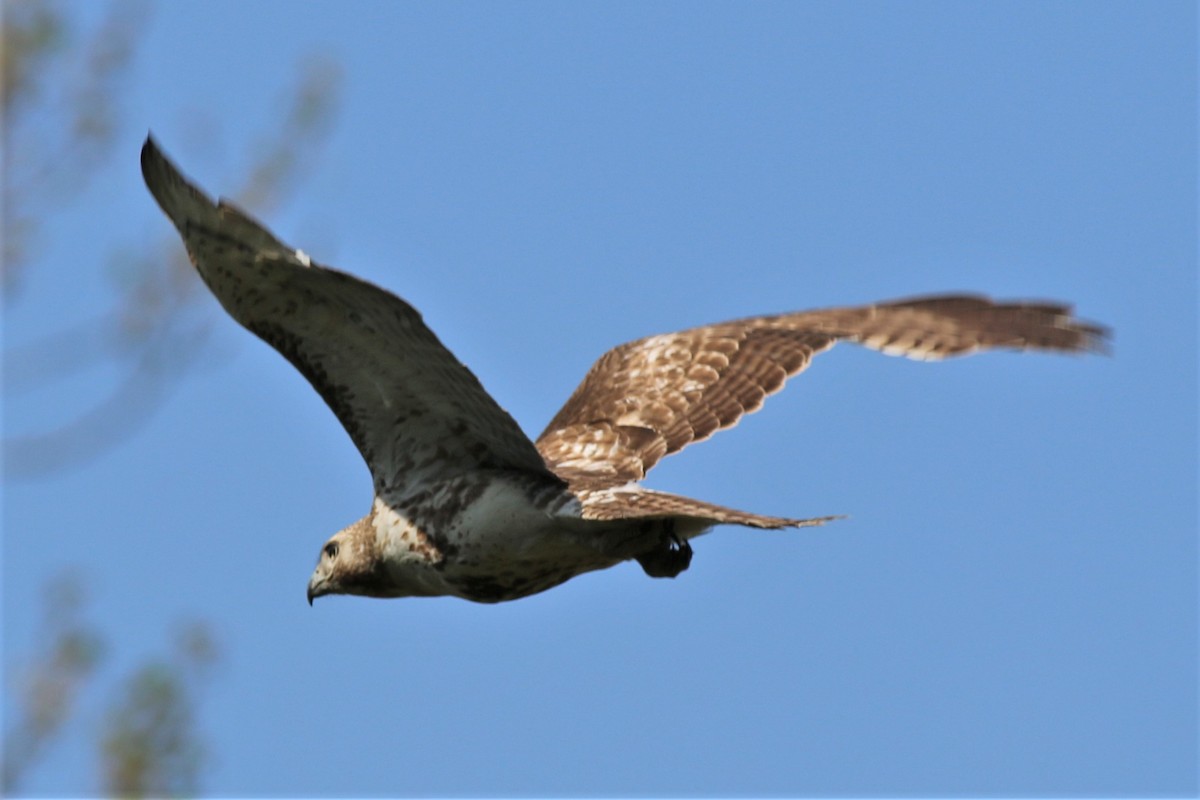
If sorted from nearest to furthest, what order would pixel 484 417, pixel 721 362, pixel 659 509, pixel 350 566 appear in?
pixel 659 509 → pixel 484 417 → pixel 350 566 → pixel 721 362

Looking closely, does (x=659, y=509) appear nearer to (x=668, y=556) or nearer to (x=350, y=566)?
(x=668, y=556)

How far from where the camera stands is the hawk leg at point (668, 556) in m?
8.96

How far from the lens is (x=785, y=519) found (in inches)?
312

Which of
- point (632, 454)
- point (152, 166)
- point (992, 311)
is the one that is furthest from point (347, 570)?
point (992, 311)

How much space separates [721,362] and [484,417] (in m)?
1.79

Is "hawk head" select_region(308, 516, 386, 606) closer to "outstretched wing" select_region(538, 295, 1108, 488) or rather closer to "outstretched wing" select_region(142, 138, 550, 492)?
"outstretched wing" select_region(142, 138, 550, 492)

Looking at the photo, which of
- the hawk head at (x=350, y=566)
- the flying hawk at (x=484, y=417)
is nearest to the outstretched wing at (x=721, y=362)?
the flying hawk at (x=484, y=417)

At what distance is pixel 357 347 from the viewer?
8.92 meters

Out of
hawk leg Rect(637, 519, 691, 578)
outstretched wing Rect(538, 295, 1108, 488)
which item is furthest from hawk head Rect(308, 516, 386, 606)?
hawk leg Rect(637, 519, 691, 578)

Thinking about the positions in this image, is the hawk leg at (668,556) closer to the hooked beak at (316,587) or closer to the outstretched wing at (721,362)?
the outstretched wing at (721,362)

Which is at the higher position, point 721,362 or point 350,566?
point 721,362

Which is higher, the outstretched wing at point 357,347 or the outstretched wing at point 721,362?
the outstretched wing at point 721,362

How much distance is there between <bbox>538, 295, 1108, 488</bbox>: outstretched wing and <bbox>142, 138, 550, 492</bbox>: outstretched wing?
0.52 metres

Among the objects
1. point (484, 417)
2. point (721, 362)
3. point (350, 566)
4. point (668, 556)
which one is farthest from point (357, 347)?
point (721, 362)
